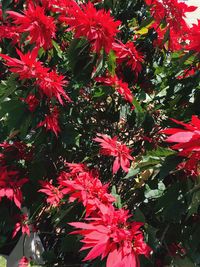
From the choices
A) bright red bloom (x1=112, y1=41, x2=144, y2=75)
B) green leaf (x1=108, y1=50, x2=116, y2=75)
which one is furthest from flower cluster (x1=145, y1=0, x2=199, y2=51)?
green leaf (x1=108, y1=50, x2=116, y2=75)

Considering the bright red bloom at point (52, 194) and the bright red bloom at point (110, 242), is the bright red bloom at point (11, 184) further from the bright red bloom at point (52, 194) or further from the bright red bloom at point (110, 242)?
the bright red bloom at point (110, 242)

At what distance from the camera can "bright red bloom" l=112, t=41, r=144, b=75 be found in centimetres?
180

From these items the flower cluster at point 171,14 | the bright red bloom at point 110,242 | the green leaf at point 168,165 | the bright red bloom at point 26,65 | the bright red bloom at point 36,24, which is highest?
the flower cluster at point 171,14

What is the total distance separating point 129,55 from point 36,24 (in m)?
0.60

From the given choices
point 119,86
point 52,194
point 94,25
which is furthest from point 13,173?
point 94,25

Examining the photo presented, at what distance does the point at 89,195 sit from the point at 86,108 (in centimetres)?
94

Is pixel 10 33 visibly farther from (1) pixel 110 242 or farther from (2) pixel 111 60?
(1) pixel 110 242

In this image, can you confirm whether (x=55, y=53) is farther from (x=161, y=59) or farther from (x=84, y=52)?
(x=161, y=59)

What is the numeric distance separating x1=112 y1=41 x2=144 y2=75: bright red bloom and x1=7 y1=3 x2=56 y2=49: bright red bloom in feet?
1.21

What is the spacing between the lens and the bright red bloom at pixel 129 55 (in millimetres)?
1795

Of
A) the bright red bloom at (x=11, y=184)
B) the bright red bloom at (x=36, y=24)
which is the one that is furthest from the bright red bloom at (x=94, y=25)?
the bright red bloom at (x=11, y=184)

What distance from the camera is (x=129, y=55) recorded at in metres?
1.88

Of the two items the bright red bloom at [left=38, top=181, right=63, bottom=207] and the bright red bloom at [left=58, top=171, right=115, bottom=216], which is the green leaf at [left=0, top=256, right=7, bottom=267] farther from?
the bright red bloom at [left=58, top=171, right=115, bottom=216]

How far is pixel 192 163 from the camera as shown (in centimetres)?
110
